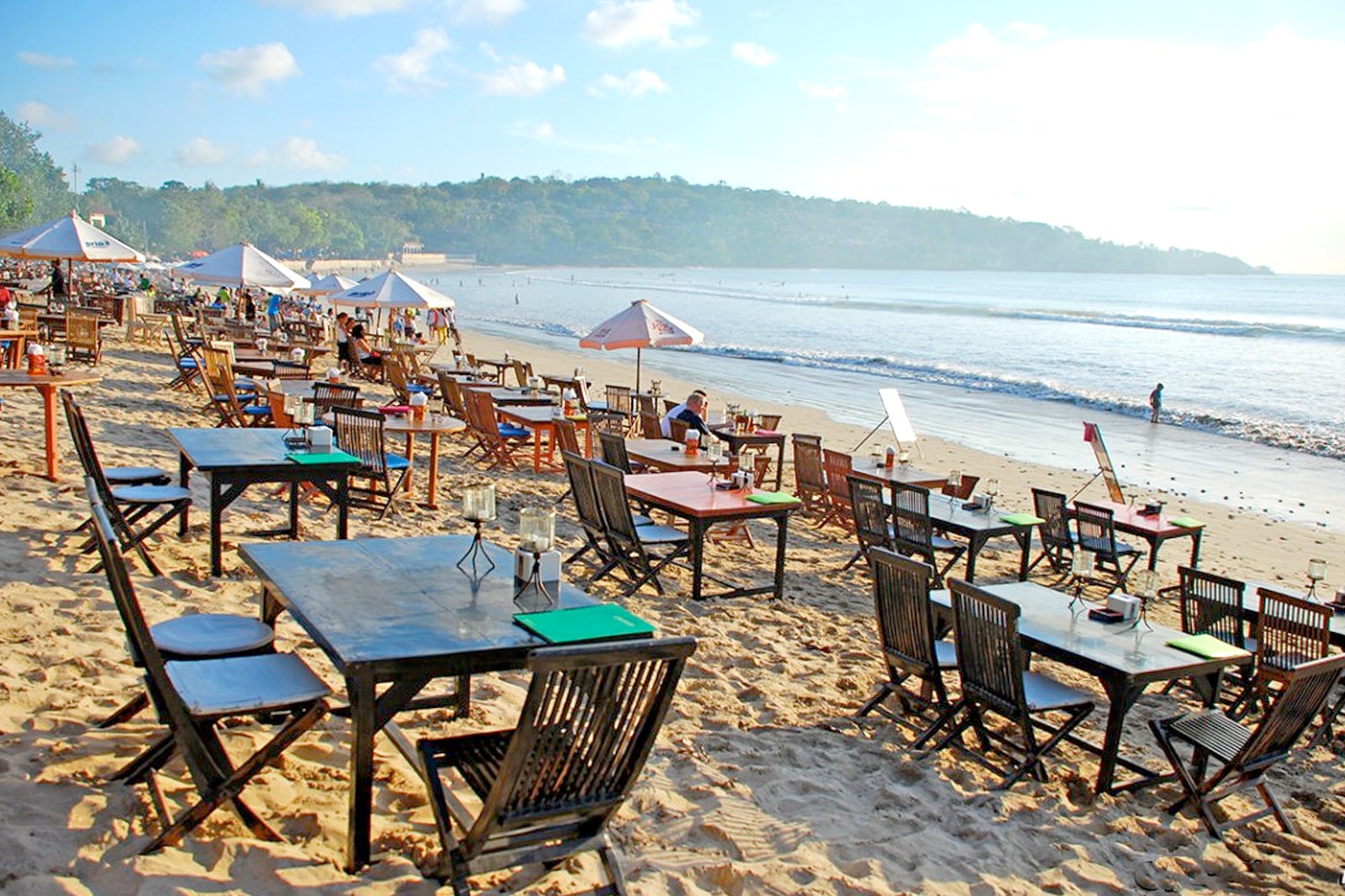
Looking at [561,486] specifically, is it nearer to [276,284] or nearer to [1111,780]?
[1111,780]

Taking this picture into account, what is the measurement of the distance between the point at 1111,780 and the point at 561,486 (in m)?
6.66

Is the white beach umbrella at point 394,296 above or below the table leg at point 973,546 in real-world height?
above

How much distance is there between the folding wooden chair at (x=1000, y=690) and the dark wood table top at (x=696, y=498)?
225 centimetres

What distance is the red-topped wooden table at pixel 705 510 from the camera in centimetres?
700

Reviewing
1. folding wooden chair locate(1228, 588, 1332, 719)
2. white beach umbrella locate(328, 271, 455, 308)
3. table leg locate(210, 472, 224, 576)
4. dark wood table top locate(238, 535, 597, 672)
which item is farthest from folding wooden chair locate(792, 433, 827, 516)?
white beach umbrella locate(328, 271, 455, 308)

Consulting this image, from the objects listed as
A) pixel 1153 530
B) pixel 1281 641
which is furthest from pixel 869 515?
pixel 1281 641

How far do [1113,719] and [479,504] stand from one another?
278 centimetres

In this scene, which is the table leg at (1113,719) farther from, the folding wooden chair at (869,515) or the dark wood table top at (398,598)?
the folding wooden chair at (869,515)

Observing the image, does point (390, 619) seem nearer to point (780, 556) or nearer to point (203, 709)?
point (203, 709)

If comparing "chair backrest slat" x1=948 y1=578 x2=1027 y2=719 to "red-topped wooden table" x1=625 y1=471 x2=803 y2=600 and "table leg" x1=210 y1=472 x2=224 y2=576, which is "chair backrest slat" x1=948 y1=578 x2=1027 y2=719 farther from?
"table leg" x1=210 y1=472 x2=224 y2=576

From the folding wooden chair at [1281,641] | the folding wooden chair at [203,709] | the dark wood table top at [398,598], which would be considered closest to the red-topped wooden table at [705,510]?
the dark wood table top at [398,598]

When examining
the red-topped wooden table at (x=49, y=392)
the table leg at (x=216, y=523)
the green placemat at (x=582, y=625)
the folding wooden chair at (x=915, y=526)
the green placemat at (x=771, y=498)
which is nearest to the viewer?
the green placemat at (x=582, y=625)

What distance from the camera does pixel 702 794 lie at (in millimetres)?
4184

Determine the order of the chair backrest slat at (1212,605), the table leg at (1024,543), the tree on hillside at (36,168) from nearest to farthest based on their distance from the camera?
the chair backrest slat at (1212,605) → the table leg at (1024,543) → the tree on hillside at (36,168)
